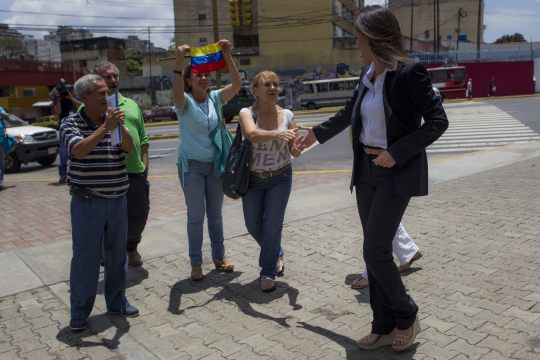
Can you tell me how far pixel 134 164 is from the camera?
4727 mm

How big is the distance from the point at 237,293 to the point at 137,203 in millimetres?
1256

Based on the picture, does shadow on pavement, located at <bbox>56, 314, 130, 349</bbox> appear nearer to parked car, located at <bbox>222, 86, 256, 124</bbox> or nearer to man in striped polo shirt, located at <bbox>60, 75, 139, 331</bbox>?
man in striped polo shirt, located at <bbox>60, 75, 139, 331</bbox>

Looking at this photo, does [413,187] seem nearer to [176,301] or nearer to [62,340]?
[176,301]

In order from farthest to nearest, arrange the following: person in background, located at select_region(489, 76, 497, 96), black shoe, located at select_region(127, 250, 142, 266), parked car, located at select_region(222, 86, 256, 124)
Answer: person in background, located at select_region(489, 76, 497, 96), parked car, located at select_region(222, 86, 256, 124), black shoe, located at select_region(127, 250, 142, 266)

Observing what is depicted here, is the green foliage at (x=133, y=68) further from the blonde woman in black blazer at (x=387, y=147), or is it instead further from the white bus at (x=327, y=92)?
the blonde woman in black blazer at (x=387, y=147)

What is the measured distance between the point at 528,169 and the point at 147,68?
210 feet

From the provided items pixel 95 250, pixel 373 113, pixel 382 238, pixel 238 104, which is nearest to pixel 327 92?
pixel 238 104

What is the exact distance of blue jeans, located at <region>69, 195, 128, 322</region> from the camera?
12.2 ft

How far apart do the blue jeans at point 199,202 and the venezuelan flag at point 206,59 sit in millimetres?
801

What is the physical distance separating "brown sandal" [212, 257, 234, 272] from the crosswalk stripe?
9329mm

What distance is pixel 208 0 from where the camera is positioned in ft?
219

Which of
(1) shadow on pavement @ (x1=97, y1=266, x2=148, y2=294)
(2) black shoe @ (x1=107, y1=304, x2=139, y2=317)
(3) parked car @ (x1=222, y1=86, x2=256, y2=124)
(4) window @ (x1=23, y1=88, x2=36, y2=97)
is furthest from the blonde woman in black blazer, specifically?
(4) window @ (x1=23, y1=88, x2=36, y2=97)

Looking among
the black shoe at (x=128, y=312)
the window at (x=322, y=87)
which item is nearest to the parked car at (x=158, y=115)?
the window at (x=322, y=87)

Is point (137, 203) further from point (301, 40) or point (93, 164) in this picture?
point (301, 40)
